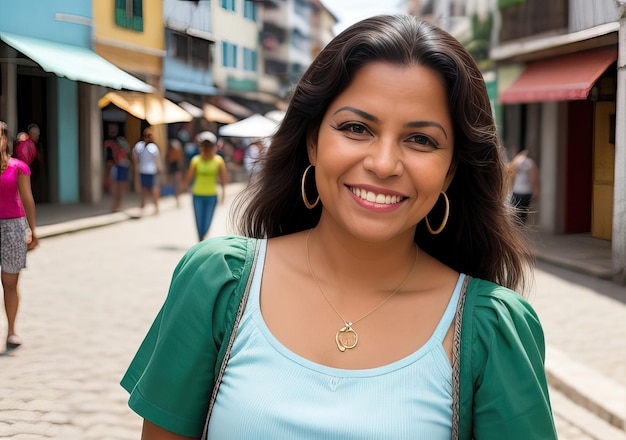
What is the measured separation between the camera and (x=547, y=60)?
1633 cm

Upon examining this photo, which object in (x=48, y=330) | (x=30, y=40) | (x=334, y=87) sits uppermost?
(x=30, y=40)

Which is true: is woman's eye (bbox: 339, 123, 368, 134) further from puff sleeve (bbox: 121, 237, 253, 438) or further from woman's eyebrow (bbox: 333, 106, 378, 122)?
puff sleeve (bbox: 121, 237, 253, 438)

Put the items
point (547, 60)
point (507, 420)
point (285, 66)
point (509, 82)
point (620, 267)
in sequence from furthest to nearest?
point (285, 66), point (509, 82), point (547, 60), point (620, 267), point (507, 420)

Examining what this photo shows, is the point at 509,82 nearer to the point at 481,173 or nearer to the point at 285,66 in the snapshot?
the point at 481,173

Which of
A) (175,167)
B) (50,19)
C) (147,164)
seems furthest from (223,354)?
(175,167)

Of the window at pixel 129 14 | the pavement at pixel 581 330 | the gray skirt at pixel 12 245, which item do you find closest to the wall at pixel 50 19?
the window at pixel 129 14

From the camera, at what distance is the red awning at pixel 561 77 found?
13117 millimetres

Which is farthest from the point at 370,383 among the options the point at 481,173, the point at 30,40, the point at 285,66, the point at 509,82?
the point at 285,66

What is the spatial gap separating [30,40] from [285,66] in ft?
181

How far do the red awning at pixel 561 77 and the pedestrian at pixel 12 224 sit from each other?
8479 millimetres

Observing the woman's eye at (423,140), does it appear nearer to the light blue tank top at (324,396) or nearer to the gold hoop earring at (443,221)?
the gold hoop earring at (443,221)

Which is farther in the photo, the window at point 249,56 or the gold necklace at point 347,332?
the window at point 249,56

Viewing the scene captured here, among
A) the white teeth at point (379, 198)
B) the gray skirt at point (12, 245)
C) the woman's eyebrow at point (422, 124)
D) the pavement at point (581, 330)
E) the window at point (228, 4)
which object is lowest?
the pavement at point (581, 330)

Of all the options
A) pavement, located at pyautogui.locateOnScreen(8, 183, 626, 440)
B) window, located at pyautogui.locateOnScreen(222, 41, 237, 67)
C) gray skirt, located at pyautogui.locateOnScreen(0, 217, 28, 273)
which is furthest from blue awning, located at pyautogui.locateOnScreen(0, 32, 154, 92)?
gray skirt, located at pyautogui.locateOnScreen(0, 217, 28, 273)
